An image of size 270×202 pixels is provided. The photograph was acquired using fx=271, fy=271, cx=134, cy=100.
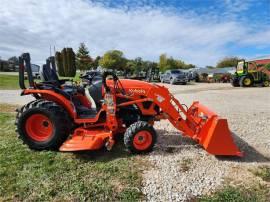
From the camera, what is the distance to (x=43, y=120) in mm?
5250

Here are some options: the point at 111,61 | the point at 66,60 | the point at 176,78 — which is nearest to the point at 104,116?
the point at 176,78

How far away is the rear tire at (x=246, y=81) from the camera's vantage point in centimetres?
2213

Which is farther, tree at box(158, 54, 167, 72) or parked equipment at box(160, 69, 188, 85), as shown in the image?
tree at box(158, 54, 167, 72)

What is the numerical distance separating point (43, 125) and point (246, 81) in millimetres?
20312

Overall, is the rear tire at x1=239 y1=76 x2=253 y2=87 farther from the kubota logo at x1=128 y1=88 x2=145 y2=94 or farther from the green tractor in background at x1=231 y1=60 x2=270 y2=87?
the kubota logo at x1=128 y1=88 x2=145 y2=94

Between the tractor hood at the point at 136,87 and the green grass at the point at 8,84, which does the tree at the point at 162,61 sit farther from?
the tractor hood at the point at 136,87

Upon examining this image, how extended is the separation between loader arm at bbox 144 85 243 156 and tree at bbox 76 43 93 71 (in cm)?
5792

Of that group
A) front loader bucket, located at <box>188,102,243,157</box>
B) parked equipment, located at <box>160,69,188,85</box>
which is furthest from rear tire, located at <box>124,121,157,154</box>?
parked equipment, located at <box>160,69,188,85</box>

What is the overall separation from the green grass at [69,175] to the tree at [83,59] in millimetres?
58044

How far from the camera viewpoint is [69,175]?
4.11 m

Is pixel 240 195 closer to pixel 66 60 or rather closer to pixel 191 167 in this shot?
pixel 191 167

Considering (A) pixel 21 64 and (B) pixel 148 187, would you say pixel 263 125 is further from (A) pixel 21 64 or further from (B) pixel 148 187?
(A) pixel 21 64

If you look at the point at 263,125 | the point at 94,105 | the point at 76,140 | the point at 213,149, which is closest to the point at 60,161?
the point at 76,140

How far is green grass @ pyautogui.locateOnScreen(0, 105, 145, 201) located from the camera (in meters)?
3.58
